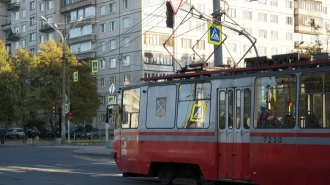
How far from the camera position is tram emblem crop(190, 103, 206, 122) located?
15320mm

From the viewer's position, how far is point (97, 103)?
221ft

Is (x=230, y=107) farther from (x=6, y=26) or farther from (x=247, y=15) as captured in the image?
(x=6, y=26)

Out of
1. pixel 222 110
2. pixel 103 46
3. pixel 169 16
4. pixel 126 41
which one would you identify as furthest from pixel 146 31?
pixel 222 110

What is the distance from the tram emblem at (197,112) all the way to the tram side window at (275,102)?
167 cm

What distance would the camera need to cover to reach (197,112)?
15508 millimetres

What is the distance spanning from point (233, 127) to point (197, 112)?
1360 mm

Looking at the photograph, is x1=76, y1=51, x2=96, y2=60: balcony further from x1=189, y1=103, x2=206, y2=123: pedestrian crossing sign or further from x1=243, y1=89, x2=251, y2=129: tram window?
x1=243, y1=89, x2=251, y2=129: tram window

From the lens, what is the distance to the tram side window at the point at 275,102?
1340 cm

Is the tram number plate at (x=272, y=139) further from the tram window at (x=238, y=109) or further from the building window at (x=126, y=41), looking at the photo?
the building window at (x=126, y=41)

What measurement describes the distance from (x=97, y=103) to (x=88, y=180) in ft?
160

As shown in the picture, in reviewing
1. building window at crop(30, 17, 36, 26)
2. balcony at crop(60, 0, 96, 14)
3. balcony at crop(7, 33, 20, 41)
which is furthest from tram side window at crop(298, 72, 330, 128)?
balcony at crop(7, 33, 20, 41)

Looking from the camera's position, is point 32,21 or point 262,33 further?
point 32,21

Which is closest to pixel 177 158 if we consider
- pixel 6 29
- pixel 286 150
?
pixel 286 150

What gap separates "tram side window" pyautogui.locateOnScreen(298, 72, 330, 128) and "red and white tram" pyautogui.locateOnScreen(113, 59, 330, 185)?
0.02 metres
